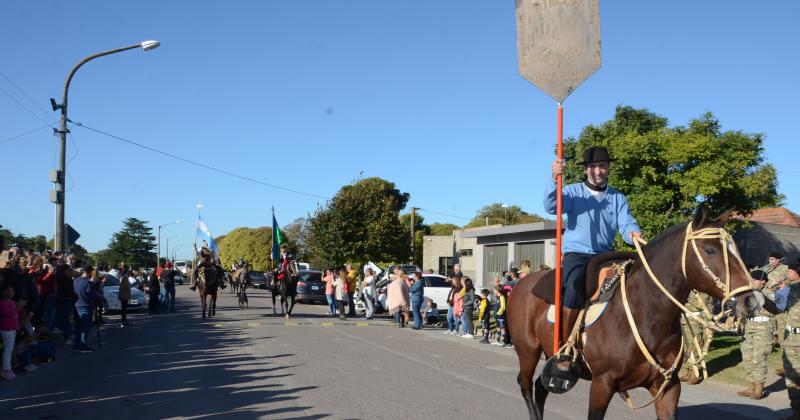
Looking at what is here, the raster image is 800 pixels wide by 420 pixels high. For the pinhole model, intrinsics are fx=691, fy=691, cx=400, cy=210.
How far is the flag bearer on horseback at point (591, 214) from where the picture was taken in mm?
6102

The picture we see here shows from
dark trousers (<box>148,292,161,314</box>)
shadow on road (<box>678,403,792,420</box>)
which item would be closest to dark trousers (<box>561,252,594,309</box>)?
shadow on road (<box>678,403,792,420</box>)

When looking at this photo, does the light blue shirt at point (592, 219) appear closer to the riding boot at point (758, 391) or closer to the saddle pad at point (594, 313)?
the saddle pad at point (594, 313)


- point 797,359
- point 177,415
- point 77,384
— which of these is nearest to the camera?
point 177,415

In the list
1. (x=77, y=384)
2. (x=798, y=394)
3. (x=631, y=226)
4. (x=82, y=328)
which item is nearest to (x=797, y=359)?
(x=798, y=394)

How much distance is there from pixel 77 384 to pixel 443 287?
1736 cm

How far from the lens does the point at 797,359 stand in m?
8.40

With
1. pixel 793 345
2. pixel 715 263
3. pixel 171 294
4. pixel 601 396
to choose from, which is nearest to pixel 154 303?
pixel 171 294

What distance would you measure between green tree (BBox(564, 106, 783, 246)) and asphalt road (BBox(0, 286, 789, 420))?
5.75m

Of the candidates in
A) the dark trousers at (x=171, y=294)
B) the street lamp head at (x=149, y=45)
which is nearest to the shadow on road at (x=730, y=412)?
the street lamp head at (x=149, y=45)

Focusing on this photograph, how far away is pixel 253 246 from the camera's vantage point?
95.6 metres

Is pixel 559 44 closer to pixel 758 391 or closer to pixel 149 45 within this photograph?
pixel 758 391

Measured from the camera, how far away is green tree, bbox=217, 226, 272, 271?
9381 centimetres

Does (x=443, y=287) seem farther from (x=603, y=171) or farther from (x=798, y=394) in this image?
(x=603, y=171)

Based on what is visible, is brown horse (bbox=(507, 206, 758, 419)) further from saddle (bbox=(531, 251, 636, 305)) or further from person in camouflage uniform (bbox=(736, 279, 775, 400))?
person in camouflage uniform (bbox=(736, 279, 775, 400))
